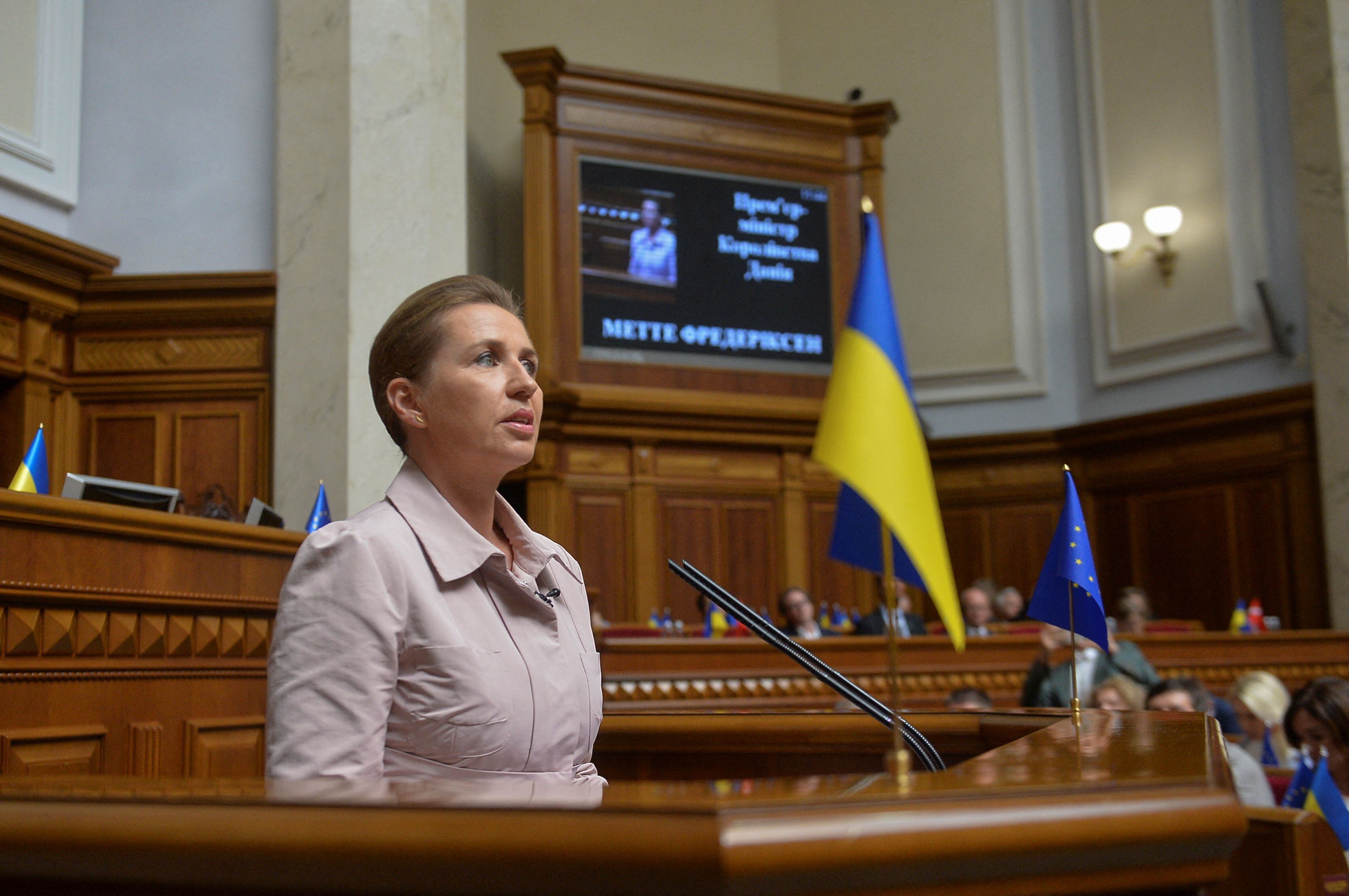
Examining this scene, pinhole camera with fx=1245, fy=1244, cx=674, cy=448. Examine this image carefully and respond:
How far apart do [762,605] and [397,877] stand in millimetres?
8976

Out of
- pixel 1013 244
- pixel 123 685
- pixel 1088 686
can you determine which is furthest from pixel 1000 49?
pixel 123 685

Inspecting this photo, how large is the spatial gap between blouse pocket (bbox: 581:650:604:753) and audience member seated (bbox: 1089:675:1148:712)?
2886mm

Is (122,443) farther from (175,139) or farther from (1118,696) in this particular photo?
(1118,696)

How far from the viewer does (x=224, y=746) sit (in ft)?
11.4

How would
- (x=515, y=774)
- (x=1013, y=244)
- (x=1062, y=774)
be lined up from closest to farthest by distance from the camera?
(x=1062, y=774)
(x=515, y=774)
(x=1013, y=244)

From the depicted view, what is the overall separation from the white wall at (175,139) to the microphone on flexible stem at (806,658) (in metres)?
4.99

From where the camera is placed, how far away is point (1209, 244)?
9469mm

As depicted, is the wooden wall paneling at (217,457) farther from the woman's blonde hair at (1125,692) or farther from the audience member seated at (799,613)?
the woman's blonde hair at (1125,692)

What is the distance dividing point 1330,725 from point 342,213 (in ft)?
14.9

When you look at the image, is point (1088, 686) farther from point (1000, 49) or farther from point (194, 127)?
point (1000, 49)

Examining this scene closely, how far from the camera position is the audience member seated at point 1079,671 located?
530 cm

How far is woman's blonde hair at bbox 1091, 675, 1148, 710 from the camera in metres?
4.25

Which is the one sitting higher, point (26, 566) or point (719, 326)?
point (719, 326)

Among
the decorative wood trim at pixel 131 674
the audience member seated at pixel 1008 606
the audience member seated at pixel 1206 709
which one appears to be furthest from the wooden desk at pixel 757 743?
the audience member seated at pixel 1008 606
